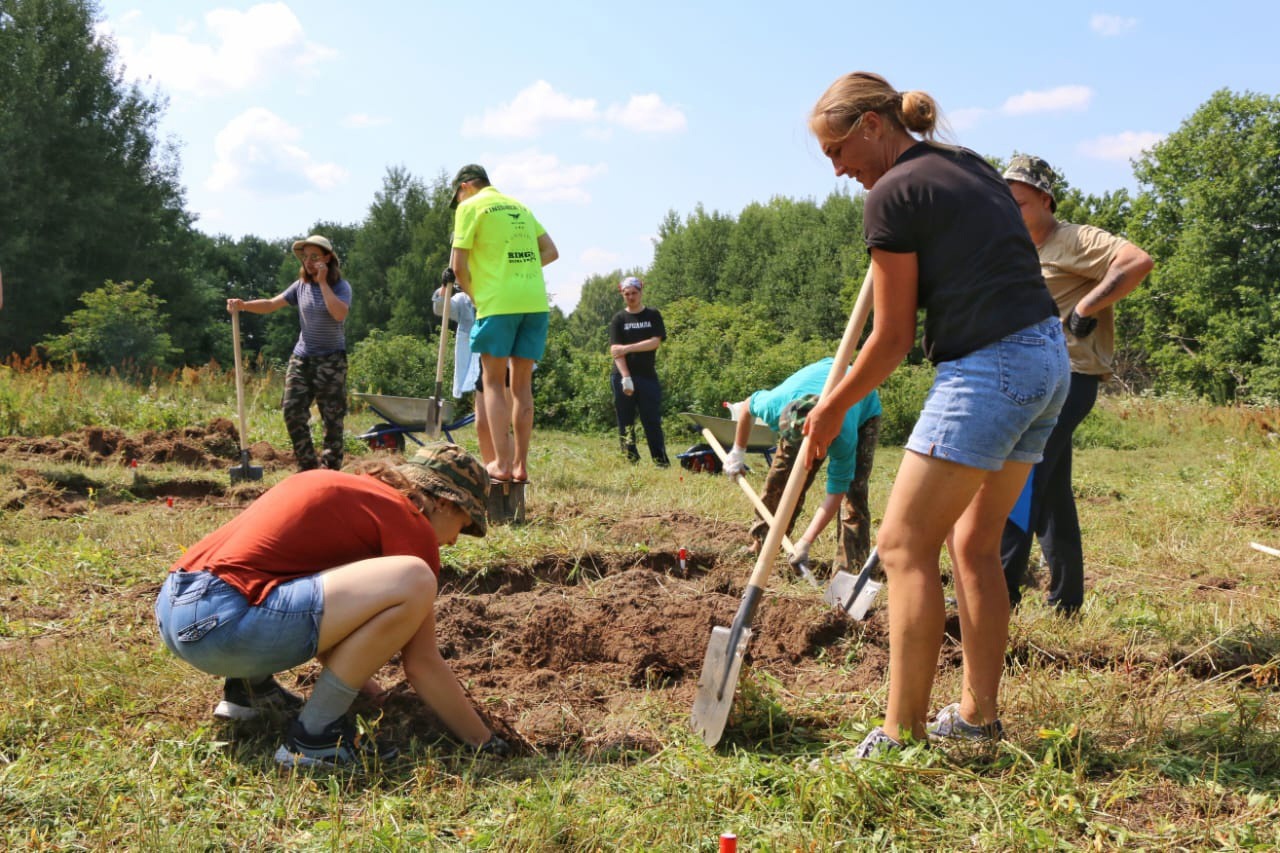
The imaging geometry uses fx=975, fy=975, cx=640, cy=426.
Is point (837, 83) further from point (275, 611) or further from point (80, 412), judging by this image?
point (80, 412)

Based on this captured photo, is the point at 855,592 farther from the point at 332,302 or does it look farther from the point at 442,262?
the point at 442,262

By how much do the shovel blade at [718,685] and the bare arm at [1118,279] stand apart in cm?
221

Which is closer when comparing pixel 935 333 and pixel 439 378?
pixel 935 333

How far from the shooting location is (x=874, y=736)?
260cm

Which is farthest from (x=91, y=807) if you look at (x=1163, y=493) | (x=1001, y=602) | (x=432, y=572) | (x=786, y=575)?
(x=1163, y=493)

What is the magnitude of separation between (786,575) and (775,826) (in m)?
2.74

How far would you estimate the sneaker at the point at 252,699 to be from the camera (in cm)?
292

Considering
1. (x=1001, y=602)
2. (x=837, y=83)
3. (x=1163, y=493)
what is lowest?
(x=1163, y=493)

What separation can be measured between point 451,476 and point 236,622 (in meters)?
0.69

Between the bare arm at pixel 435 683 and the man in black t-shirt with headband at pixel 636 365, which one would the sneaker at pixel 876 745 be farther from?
the man in black t-shirt with headband at pixel 636 365

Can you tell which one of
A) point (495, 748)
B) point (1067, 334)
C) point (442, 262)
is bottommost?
point (495, 748)

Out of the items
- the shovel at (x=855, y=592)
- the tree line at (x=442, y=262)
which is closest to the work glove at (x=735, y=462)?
the shovel at (x=855, y=592)

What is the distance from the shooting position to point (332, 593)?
2652 mm

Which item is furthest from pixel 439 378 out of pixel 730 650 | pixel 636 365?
pixel 730 650
